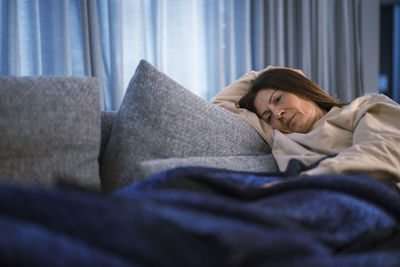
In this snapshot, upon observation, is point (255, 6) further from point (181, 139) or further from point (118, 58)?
point (181, 139)

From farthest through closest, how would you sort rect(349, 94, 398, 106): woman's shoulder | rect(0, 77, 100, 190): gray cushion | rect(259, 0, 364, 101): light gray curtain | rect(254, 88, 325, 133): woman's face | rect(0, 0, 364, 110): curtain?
rect(259, 0, 364, 101): light gray curtain, rect(0, 0, 364, 110): curtain, rect(254, 88, 325, 133): woman's face, rect(349, 94, 398, 106): woman's shoulder, rect(0, 77, 100, 190): gray cushion

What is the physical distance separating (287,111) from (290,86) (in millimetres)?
119

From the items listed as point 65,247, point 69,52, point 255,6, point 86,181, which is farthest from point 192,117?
point 255,6

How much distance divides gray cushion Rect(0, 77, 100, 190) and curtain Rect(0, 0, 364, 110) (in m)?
1.08

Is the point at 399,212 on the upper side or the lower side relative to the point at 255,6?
lower

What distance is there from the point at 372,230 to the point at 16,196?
605 millimetres

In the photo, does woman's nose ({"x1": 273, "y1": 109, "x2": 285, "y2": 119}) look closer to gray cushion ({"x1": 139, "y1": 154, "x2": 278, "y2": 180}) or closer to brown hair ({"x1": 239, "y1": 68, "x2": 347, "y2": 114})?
brown hair ({"x1": 239, "y1": 68, "x2": 347, "y2": 114})

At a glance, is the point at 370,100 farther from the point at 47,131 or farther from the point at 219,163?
the point at 47,131

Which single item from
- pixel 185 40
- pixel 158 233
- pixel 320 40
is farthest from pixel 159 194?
pixel 320 40

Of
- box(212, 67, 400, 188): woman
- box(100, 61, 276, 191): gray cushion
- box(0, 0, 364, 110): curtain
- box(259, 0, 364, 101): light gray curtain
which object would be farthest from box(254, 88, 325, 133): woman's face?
box(259, 0, 364, 101): light gray curtain

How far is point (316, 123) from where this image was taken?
1.37 m

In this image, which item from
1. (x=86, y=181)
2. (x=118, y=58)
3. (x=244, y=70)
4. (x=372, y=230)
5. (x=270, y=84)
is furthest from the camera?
(x=244, y=70)

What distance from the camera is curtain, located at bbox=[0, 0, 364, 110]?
194 cm

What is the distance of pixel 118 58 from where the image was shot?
2.18m
